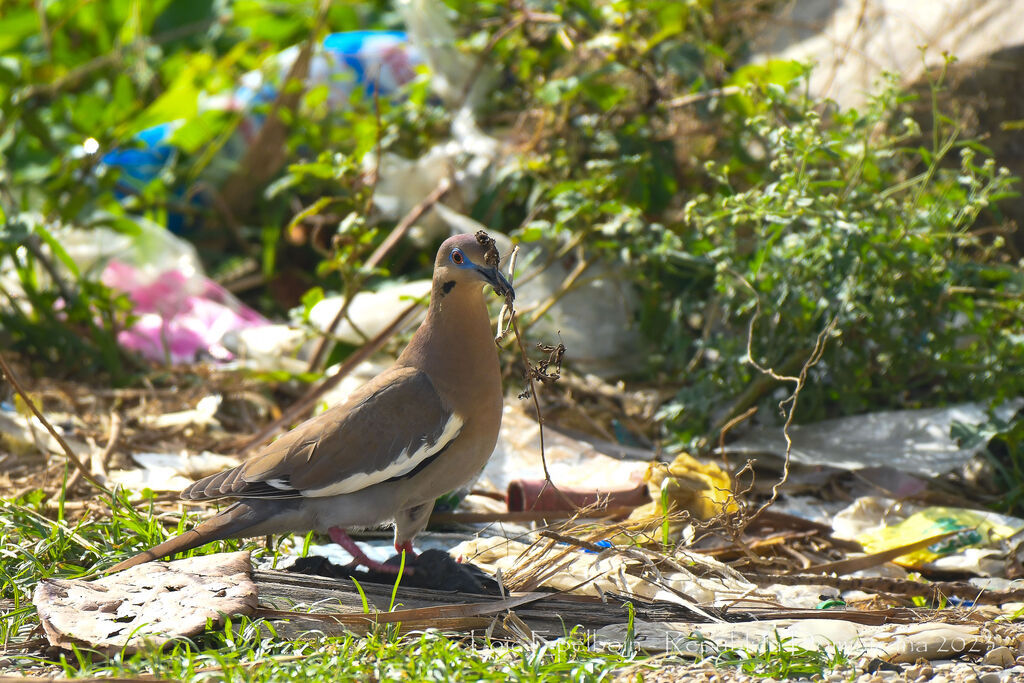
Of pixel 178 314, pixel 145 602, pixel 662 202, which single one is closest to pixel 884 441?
pixel 662 202

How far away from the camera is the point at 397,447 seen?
251 cm

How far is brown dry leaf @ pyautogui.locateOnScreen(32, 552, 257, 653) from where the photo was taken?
2166 millimetres

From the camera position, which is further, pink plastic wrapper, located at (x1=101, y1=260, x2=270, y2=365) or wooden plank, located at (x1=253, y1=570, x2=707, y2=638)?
pink plastic wrapper, located at (x1=101, y1=260, x2=270, y2=365)

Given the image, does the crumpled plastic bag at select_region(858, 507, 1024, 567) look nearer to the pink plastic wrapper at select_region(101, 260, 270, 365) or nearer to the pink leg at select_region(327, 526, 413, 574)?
the pink leg at select_region(327, 526, 413, 574)

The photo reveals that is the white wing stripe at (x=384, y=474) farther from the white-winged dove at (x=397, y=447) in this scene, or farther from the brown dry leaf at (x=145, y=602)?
the brown dry leaf at (x=145, y=602)

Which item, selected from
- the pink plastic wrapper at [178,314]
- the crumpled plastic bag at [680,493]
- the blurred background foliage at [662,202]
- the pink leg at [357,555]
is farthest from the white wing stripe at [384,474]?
the pink plastic wrapper at [178,314]

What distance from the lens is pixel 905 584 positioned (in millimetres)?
2855

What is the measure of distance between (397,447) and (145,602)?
2.15 feet

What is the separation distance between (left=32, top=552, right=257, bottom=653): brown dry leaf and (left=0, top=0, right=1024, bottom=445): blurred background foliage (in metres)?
1.44

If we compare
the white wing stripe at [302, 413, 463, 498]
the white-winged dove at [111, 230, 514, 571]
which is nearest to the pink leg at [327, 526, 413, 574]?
the white-winged dove at [111, 230, 514, 571]

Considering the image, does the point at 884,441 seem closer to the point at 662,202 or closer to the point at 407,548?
the point at 662,202

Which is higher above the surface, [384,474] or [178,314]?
[384,474]

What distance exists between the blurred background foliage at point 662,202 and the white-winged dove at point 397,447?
99 centimetres

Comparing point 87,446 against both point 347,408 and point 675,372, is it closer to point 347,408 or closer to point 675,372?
point 347,408
